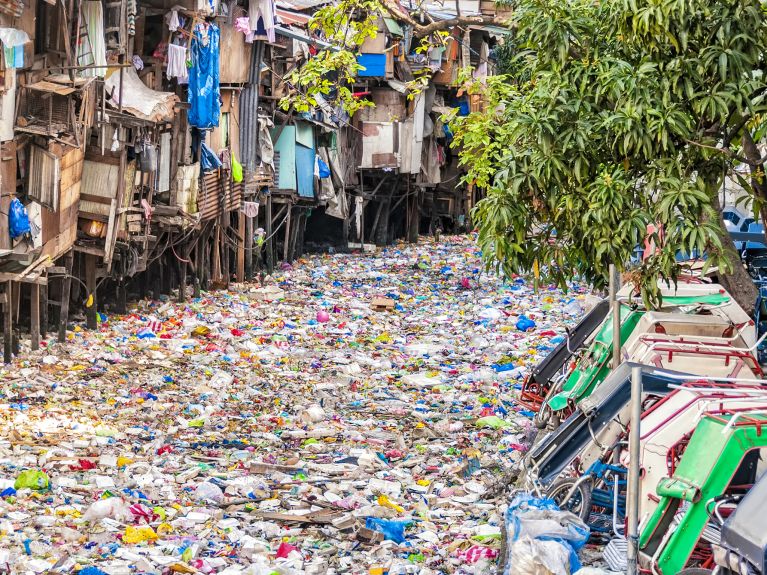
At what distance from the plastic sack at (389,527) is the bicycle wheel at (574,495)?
43.5 inches

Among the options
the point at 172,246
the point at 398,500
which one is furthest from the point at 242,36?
the point at 398,500

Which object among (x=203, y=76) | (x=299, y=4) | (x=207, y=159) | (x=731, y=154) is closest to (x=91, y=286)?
(x=207, y=159)

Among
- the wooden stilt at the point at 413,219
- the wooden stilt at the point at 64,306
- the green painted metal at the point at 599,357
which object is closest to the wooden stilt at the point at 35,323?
the wooden stilt at the point at 64,306

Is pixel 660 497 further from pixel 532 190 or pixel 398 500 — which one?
pixel 398 500

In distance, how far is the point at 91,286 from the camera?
15375 mm

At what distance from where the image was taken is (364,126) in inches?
1146

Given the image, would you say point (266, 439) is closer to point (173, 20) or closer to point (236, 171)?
point (173, 20)

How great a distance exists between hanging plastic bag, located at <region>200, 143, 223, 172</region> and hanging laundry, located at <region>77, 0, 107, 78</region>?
4.63m

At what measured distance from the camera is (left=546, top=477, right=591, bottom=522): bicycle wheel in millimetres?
7348

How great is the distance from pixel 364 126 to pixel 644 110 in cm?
2240

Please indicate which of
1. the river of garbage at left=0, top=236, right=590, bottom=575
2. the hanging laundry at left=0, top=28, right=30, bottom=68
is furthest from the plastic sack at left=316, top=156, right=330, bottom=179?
the hanging laundry at left=0, top=28, right=30, bottom=68

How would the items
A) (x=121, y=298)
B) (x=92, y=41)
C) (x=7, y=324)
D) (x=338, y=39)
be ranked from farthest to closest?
(x=121, y=298), (x=92, y=41), (x=338, y=39), (x=7, y=324)

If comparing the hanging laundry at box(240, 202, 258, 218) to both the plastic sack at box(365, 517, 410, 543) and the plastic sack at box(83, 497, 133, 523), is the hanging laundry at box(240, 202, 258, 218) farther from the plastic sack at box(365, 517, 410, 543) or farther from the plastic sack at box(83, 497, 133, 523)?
the plastic sack at box(365, 517, 410, 543)

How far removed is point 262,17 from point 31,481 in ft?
Result: 47.8
